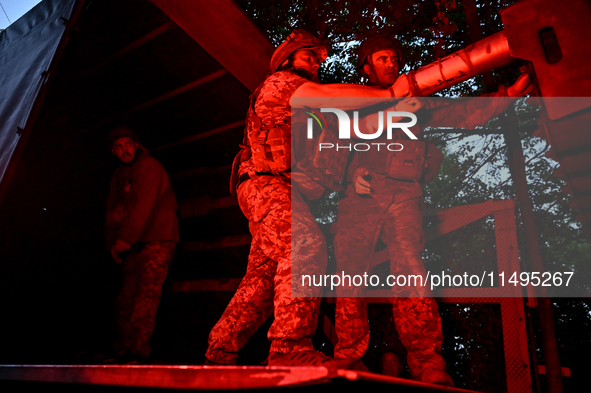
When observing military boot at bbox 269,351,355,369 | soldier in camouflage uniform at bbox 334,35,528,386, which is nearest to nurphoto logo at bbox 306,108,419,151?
soldier in camouflage uniform at bbox 334,35,528,386

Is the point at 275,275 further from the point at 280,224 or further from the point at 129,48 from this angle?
the point at 129,48

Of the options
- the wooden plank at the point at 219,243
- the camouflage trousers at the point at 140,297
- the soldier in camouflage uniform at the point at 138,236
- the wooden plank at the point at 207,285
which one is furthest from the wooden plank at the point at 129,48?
the wooden plank at the point at 207,285

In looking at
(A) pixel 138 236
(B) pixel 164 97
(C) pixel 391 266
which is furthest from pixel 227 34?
(C) pixel 391 266

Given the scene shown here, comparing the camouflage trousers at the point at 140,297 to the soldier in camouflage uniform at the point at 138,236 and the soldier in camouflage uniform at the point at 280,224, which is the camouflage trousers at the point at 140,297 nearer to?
the soldier in camouflage uniform at the point at 138,236

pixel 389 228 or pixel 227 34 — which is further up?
pixel 227 34

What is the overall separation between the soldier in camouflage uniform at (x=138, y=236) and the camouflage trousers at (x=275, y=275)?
1.22m

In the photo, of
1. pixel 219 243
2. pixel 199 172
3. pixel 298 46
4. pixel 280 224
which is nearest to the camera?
pixel 280 224

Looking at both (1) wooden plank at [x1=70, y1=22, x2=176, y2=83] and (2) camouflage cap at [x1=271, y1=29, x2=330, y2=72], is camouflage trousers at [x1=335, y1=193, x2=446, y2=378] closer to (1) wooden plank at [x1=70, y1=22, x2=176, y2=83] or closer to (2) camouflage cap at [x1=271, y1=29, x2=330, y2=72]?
(2) camouflage cap at [x1=271, y1=29, x2=330, y2=72]

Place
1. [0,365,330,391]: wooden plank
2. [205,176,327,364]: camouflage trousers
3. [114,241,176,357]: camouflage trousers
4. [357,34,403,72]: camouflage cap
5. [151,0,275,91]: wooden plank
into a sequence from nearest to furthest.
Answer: [0,365,330,391]: wooden plank, [205,176,327,364]: camouflage trousers, [151,0,275,91]: wooden plank, [357,34,403,72]: camouflage cap, [114,241,176,357]: camouflage trousers

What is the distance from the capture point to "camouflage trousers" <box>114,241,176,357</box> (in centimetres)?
329

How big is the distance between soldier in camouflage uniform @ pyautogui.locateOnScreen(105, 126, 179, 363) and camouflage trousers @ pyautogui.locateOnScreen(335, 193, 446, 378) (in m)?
1.75

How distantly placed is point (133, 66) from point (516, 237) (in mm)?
3820

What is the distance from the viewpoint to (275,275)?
2293mm

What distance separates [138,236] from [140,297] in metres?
0.56
